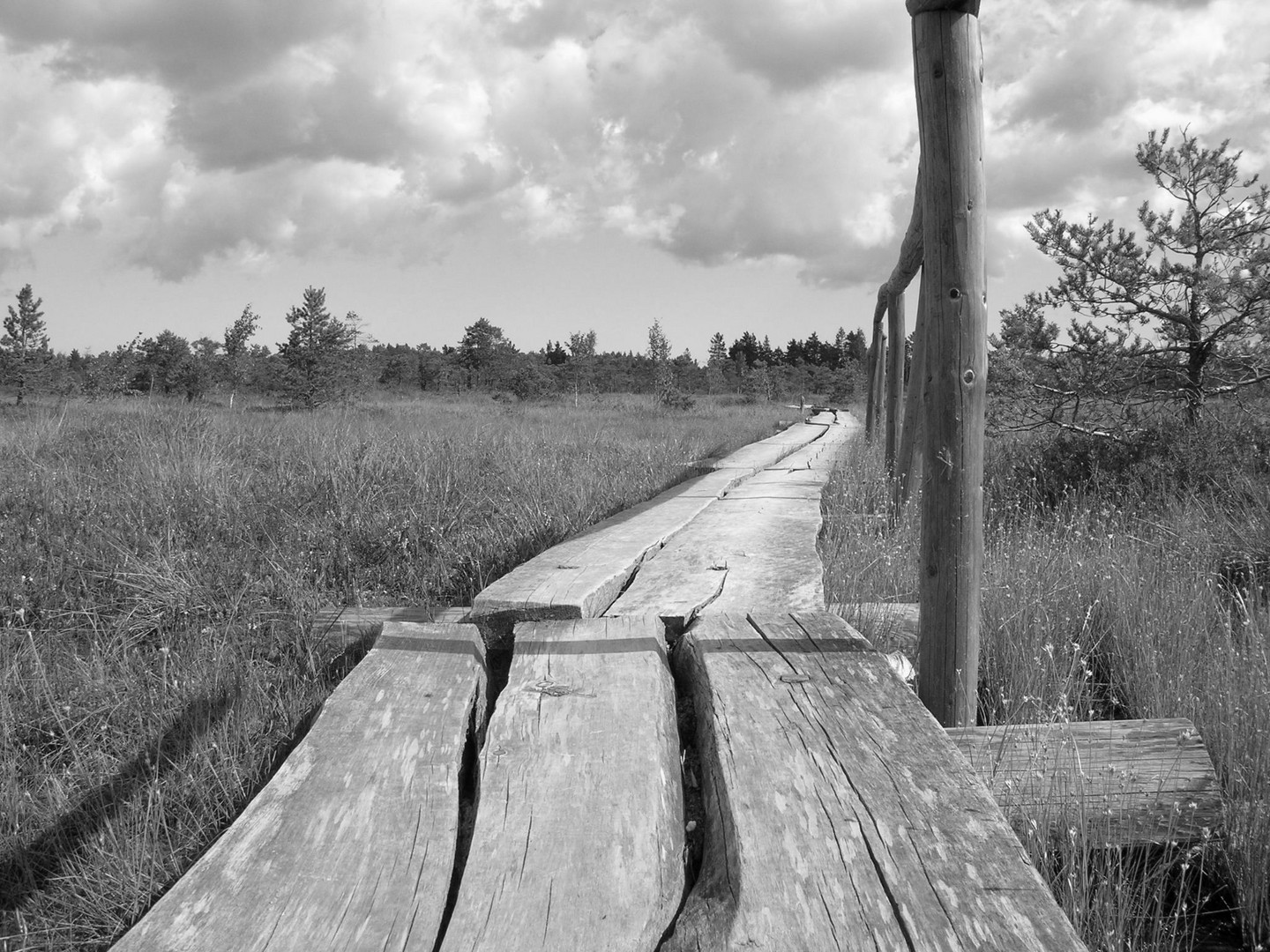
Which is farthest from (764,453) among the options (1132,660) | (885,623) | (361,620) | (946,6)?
(946,6)

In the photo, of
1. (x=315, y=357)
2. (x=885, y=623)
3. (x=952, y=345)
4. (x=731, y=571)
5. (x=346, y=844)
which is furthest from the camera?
(x=315, y=357)

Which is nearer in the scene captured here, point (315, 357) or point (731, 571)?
point (731, 571)

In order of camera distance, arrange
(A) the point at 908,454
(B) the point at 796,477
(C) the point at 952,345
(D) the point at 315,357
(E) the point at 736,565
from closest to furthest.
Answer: (C) the point at 952,345 < (E) the point at 736,565 < (A) the point at 908,454 < (B) the point at 796,477 < (D) the point at 315,357

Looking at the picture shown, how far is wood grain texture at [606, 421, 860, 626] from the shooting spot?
2.92m

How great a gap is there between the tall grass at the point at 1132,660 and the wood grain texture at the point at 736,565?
23 cm

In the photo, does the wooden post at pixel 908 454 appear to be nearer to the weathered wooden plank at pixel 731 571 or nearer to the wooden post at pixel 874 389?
the weathered wooden plank at pixel 731 571

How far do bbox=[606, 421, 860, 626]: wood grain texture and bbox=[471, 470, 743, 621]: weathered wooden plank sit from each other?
6cm

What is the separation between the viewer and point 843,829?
4.92ft

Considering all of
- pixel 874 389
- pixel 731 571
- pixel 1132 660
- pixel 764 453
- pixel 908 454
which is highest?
pixel 874 389

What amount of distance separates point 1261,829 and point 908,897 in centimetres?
129

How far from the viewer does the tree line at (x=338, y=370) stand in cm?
3519

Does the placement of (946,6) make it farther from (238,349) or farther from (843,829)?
(238,349)

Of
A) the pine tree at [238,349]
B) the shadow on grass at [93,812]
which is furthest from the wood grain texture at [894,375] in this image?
the pine tree at [238,349]

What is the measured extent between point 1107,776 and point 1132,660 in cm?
108
